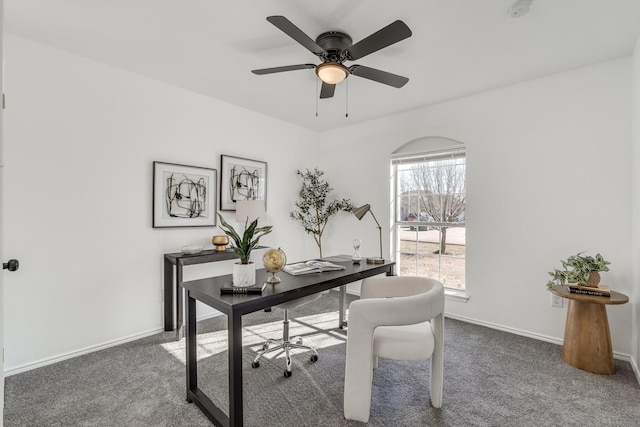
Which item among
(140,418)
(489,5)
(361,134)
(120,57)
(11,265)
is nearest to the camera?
(140,418)

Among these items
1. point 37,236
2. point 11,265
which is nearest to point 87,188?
point 37,236

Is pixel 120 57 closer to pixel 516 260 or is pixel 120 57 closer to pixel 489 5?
pixel 489 5

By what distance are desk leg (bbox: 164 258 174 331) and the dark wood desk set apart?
1266 mm

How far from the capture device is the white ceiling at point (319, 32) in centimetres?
197

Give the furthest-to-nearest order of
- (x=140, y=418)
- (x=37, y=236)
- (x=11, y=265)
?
(x=37, y=236) → (x=11, y=265) → (x=140, y=418)

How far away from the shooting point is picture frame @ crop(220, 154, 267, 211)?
141 inches

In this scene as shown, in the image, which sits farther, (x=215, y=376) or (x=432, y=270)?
(x=432, y=270)

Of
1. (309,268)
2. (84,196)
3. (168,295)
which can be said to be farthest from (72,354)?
(309,268)

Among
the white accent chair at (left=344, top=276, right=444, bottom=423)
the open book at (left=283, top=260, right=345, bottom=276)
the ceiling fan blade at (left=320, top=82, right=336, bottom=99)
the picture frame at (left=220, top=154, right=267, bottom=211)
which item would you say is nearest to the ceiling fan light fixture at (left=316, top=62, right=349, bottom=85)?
the ceiling fan blade at (left=320, top=82, right=336, bottom=99)

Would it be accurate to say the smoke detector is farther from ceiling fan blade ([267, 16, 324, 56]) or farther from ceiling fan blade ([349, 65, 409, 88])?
ceiling fan blade ([267, 16, 324, 56])

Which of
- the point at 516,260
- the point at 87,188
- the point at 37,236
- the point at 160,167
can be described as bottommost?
the point at 516,260

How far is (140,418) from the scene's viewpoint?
1.78 m

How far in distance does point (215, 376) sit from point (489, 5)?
125 inches

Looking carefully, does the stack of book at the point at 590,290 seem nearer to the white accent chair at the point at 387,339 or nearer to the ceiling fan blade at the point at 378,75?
the white accent chair at the point at 387,339
